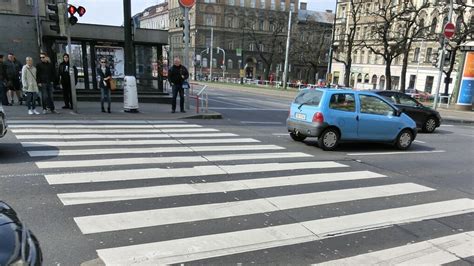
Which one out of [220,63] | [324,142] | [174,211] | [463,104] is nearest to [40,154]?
[174,211]

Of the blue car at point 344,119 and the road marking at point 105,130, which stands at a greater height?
the blue car at point 344,119

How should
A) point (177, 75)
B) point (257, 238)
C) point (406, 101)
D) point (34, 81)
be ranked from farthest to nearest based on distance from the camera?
point (406, 101) → point (177, 75) → point (34, 81) → point (257, 238)

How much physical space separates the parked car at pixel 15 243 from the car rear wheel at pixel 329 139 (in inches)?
321

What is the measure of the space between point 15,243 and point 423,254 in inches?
158

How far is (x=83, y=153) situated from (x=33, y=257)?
581 cm

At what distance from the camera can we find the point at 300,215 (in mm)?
5270

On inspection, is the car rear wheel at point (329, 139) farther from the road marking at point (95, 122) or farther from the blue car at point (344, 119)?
the road marking at point (95, 122)

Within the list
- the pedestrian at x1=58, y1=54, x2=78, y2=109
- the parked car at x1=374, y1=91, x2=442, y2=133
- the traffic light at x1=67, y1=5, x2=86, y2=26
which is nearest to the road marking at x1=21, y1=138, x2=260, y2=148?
the traffic light at x1=67, y1=5, x2=86, y2=26

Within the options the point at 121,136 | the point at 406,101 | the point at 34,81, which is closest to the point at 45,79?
the point at 34,81

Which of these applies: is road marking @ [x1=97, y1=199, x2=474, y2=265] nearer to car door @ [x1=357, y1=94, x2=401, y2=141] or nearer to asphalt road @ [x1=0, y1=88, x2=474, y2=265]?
asphalt road @ [x1=0, y1=88, x2=474, y2=265]

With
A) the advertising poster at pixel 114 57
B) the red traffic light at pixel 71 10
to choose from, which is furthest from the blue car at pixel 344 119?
the advertising poster at pixel 114 57

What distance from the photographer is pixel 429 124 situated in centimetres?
1576

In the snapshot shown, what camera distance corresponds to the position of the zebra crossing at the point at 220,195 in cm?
429

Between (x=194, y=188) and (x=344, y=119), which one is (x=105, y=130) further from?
(x=344, y=119)
